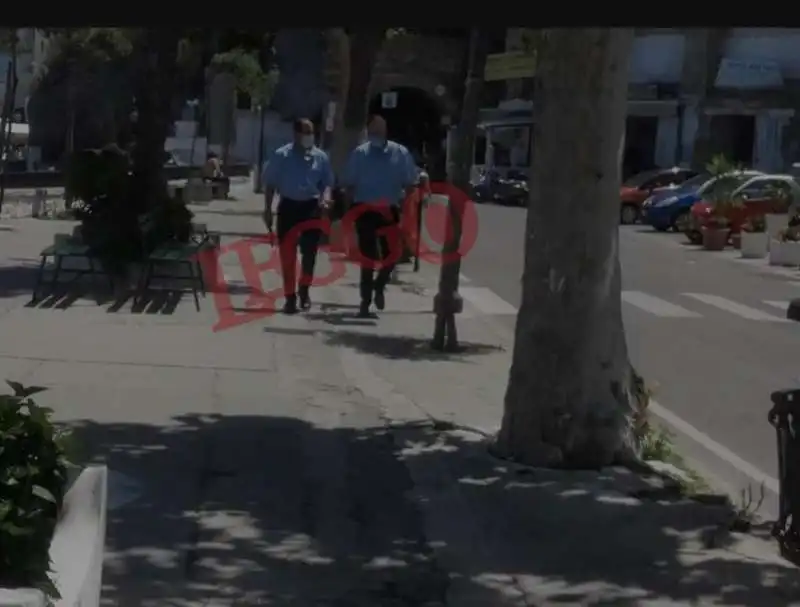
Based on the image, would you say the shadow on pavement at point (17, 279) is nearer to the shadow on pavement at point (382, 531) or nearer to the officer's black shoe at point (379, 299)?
the officer's black shoe at point (379, 299)

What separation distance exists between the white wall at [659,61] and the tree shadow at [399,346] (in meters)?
39.4

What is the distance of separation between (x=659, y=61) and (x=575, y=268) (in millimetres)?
46539

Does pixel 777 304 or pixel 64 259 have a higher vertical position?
pixel 64 259

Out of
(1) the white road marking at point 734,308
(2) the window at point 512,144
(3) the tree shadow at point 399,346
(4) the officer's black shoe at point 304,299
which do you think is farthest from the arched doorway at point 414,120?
(3) the tree shadow at point 399,346

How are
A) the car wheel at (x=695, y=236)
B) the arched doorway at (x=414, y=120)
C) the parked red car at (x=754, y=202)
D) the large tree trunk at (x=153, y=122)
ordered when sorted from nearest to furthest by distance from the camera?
1. the large tree trunk at (x=153, y=122)
2. the parked red car at (x=754, y=202)
3. the car wheel at (x=695, y=236)
4. the arched doorway at (x=414, y=120)

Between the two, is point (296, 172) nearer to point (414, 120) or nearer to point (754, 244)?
point (754, 244)

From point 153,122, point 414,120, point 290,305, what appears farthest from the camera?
point 414,120

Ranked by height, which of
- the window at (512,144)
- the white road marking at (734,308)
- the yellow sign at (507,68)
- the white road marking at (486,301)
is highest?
the yellow sign at (507,68)

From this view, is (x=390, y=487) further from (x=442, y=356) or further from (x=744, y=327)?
(x=744, y=327)

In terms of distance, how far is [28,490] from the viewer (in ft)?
14.4

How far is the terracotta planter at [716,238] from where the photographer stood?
107 ft

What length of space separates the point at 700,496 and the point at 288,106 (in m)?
51.8

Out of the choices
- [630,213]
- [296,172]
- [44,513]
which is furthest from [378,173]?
[630,213]

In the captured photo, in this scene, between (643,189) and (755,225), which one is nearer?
(755,225)
